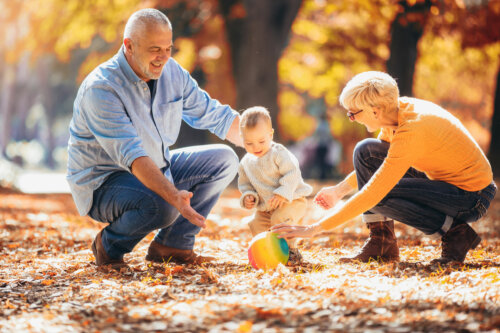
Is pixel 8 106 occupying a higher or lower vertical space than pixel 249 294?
higher

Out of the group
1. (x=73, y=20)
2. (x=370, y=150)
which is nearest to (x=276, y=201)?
(x=370, y=150)

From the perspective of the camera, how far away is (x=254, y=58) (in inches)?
569

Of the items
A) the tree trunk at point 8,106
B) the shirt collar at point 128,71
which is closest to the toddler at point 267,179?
the shirt collar at point 128,71

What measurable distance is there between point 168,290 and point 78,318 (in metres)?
0.70

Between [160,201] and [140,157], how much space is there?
0.39 m

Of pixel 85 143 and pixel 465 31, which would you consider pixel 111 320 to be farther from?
pixel 465 31

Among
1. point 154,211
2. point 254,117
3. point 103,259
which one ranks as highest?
point 254,117

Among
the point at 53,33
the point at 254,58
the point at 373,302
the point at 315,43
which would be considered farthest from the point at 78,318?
the point at 315,43

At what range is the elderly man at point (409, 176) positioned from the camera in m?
4.36

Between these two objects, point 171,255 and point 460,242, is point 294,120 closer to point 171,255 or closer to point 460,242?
point 171,255

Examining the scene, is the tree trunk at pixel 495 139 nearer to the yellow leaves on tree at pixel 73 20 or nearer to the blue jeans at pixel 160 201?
the yellow leaves on tree at pixel 73 20

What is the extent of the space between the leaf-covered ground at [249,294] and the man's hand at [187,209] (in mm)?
432

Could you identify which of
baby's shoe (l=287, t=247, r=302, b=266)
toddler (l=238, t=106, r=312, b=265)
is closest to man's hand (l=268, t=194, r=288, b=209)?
toddler (l=238, t=106, r=312, b=265)

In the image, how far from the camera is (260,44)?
47.2 ft
